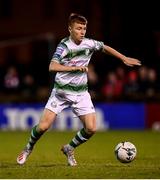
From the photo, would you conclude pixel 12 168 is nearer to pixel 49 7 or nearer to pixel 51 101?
pixel 51 101

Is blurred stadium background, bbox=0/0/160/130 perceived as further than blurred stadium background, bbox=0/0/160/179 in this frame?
Yes

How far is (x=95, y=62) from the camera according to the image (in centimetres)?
3916

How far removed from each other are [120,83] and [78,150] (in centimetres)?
879

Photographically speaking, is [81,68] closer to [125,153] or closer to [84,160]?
[125,153]

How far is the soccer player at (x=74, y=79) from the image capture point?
13.3m

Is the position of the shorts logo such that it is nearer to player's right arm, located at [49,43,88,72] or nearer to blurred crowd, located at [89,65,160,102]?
player's right arm, located at [49,43,88,72]

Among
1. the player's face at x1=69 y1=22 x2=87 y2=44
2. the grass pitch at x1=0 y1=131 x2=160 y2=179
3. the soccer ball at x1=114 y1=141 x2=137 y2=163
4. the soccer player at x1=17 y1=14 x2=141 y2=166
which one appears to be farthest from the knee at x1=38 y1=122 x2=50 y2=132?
the player's face at x1=69 y1=22 x2=87 y2=44

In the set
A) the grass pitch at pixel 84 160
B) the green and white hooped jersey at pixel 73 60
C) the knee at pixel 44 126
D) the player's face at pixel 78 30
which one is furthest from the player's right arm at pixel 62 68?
the grass pitch at pixel 84 160

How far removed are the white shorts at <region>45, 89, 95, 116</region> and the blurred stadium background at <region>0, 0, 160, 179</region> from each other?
874mm

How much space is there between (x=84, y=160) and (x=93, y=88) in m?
12.2

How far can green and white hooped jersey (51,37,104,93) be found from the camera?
13367 mm

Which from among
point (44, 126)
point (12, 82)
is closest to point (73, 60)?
point (44, 126)

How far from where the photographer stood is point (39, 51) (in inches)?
1938

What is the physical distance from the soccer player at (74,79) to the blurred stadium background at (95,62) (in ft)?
39.4
